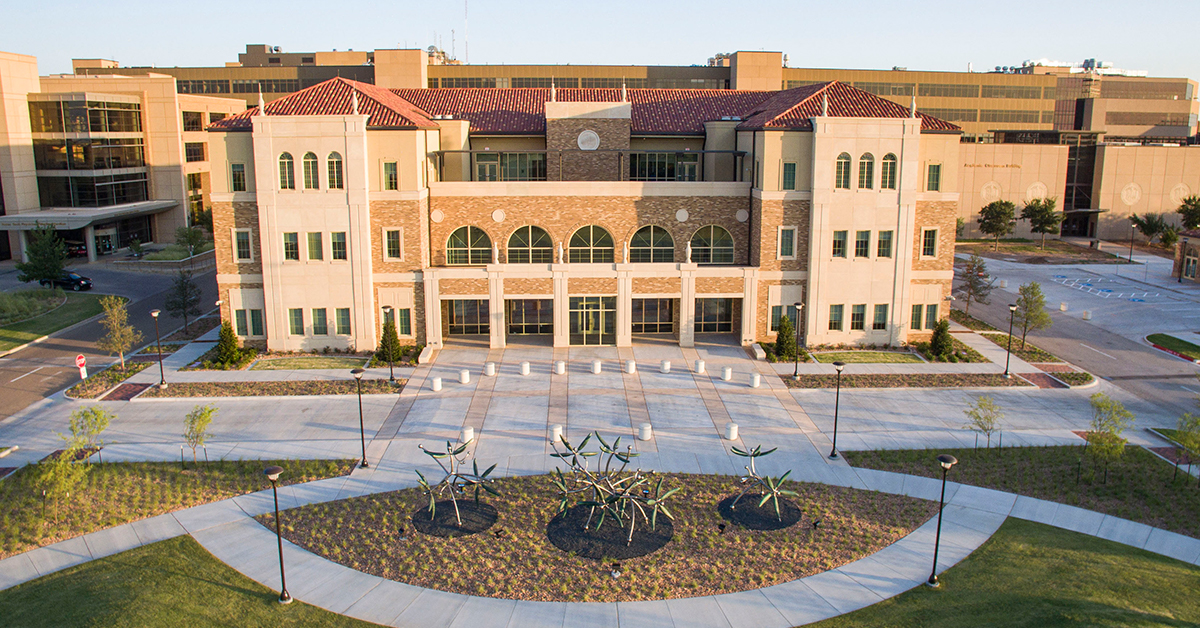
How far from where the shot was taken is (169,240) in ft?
258

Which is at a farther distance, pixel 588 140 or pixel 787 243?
pixel 588 140

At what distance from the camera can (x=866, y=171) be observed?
41.2 meters

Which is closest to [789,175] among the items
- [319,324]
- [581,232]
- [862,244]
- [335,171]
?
[862,244]

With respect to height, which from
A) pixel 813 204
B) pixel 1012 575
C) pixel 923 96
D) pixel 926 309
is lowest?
pixel 1012 575

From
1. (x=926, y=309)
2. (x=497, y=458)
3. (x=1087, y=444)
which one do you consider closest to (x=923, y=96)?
(x=926, y=309)

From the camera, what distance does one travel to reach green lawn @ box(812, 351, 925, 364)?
39750 mm

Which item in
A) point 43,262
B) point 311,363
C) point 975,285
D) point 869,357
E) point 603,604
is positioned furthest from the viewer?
point 43,262

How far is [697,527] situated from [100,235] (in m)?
66.3

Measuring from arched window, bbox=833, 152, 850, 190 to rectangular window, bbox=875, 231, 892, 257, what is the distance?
3.13 metres

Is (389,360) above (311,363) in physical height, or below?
above

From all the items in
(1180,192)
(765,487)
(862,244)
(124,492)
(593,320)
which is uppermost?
(1180,192)

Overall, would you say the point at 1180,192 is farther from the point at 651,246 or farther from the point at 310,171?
the point at 310,171

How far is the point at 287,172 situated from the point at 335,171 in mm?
2324

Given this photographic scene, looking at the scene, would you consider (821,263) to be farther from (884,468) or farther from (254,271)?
(254,271)
